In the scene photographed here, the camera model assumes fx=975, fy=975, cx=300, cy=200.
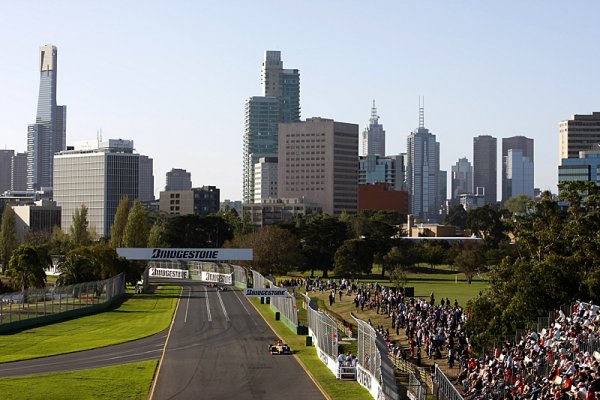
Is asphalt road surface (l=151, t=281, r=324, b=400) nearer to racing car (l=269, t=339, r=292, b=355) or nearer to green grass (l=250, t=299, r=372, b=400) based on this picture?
racing car (l=269, t=339, r=292, b=355)

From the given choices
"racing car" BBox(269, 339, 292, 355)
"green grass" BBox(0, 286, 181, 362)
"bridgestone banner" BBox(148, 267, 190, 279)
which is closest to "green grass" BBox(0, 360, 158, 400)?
"green grass" BBox(0, 286, 181, 362)

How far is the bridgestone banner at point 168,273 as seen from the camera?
15450cm

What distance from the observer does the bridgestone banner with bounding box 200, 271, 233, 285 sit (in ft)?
439

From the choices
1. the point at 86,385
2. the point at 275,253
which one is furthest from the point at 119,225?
the point at 86,385

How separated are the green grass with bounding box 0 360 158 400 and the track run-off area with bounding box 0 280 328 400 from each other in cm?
95

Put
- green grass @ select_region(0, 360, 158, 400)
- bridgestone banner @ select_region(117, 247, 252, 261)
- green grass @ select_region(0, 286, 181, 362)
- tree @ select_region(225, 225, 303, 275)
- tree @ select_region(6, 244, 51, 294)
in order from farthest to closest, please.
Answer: tree @ select_region(225, 225, 303, 275)
bridgestone banner @ select_region(117, 247, 252, 261)
tree @ select_region(6, 244, 51, 294)
green grass @ select_region(0, 286, 181, 362)
green grass @ select_region(0, 360, 158, 400)

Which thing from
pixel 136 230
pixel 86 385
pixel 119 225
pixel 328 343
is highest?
pixel 119 225

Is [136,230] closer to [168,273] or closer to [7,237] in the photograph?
[168,273]

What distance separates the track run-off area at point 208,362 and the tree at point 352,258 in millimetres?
55472

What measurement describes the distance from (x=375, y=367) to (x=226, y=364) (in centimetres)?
1518

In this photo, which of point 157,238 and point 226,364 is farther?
point 157,238

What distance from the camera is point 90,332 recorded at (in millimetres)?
77000

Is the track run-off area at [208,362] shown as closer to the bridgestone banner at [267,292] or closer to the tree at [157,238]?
the bridgestone banner at [267,292]

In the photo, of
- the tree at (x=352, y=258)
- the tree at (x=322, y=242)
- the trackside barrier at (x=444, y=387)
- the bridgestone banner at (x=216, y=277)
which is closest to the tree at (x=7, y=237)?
the bridgestone banner at (x=216, y=277)
